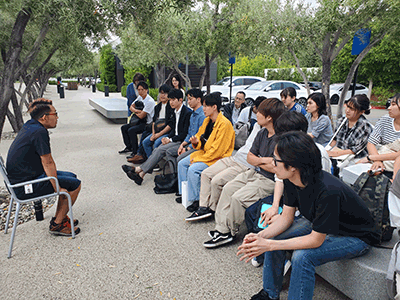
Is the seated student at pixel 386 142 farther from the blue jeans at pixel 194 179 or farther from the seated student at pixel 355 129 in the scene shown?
the blue jeans at pixel 194 179

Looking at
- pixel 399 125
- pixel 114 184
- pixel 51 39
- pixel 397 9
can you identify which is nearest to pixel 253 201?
pixel 399 125

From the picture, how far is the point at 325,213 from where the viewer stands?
6.39 ft

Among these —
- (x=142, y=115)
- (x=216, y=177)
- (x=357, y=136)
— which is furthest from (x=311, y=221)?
(x=142, y=115)

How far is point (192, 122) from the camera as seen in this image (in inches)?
197

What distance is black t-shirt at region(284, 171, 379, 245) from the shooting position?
1.95 m

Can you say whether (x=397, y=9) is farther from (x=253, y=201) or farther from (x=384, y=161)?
(x=253, y=201)

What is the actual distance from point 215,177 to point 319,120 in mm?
2191

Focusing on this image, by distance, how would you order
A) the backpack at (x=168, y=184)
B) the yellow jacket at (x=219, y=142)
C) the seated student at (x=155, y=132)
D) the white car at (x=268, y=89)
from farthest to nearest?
the white car at (x=268, y=89) < the seated student at (x=155, y=132) < the backpack at (x=168, y=184) < the yellow jacket at (x=219, y=142)

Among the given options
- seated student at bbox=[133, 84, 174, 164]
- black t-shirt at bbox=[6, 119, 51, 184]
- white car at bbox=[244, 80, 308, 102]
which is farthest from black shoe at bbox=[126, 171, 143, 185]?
white car at bbox=[244, 80, 308, 102]

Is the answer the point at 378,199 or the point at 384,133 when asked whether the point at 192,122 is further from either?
the point at 378,199

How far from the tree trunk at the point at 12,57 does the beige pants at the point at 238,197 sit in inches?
176

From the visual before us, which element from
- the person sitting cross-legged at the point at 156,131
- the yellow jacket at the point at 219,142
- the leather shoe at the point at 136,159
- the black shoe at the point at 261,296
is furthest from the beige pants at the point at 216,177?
the leather shoe at the point at 136,159

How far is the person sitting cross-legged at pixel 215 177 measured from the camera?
3691mm

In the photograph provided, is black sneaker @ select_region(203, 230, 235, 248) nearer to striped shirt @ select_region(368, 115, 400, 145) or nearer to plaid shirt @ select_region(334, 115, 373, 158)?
plaid shirt @ select_region(334, 115, 373, 158)
